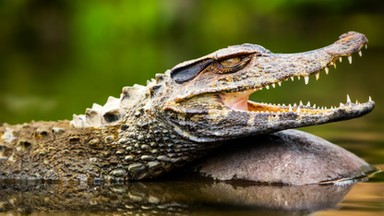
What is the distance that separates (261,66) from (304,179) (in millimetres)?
1103

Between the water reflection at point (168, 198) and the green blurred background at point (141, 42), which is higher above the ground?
the green blurred background at point (141, 42)

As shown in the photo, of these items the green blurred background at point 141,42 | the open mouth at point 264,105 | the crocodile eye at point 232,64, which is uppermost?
the green blurred background at point 141,42

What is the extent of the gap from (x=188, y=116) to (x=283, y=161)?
38.4 inches

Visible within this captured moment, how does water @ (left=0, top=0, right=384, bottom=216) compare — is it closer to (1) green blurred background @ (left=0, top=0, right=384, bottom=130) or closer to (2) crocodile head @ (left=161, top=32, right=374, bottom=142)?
(1) green blurred background @ (left=0, top=0, right=384, bottom=130)

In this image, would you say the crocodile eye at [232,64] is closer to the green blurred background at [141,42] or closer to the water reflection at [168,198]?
the water reflection at [168,198]

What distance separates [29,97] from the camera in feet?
58.9

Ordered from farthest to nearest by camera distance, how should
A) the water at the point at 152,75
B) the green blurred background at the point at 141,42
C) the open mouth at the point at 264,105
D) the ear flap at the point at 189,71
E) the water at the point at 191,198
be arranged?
the green blurred background at the point at 141,42 < the ear flap at the point at 189,71 < the open mouth at the point at 264,105 < the water at the point at 152,75 < the water at the point at 191,198

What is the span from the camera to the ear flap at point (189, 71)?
7.91m

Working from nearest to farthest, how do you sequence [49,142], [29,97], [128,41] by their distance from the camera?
[49,142] < [29,97] < [128,41]

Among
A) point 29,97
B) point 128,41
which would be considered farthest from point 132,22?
point 29,97

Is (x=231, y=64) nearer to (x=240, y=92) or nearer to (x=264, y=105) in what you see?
(x=240, y=92)

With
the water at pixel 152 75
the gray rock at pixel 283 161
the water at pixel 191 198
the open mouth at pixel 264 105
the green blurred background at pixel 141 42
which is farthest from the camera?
the green blurred background at pixel 141 42

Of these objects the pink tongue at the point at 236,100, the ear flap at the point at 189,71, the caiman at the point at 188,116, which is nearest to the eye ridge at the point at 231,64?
the caiman at the point at 188,116

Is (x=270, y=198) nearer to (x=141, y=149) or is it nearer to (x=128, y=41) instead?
(x=141, y=149)
